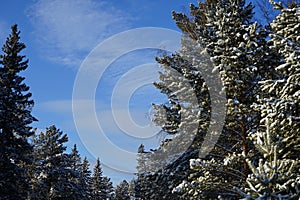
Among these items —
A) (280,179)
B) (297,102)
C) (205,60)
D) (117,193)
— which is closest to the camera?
(280,179)

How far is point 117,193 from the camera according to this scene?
6194 cm

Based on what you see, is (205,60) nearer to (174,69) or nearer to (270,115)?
(174,69)

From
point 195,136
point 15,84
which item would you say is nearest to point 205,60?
point 195,136

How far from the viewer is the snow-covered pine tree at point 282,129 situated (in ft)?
21.8

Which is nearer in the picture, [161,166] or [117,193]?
[161,166]

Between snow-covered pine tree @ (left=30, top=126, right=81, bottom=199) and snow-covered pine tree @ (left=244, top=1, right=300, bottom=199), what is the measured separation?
22853 mm

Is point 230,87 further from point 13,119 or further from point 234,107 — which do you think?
point 13,119

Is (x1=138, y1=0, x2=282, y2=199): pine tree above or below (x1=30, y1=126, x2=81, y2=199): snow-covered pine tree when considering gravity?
below

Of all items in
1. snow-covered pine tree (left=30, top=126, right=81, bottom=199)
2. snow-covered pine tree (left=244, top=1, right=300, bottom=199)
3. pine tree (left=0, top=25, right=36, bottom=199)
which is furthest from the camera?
snow-covered pine tree (left=30, top=126, right=81, bottom=199)

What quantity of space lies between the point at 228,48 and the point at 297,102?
3.77m

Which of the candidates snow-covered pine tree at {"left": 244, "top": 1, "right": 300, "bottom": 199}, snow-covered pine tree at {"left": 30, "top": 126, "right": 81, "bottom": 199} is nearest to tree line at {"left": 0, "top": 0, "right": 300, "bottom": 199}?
snow-covered pine tree at {"left": 244, "top": 1, "right": 300, "bottom": 199}

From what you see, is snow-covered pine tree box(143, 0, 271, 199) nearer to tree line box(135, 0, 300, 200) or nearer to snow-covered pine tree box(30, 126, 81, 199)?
tree line box(135, 0, 300, 200)

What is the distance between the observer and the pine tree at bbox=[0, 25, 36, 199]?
18.1 metres

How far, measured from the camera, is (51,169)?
2756 cm
